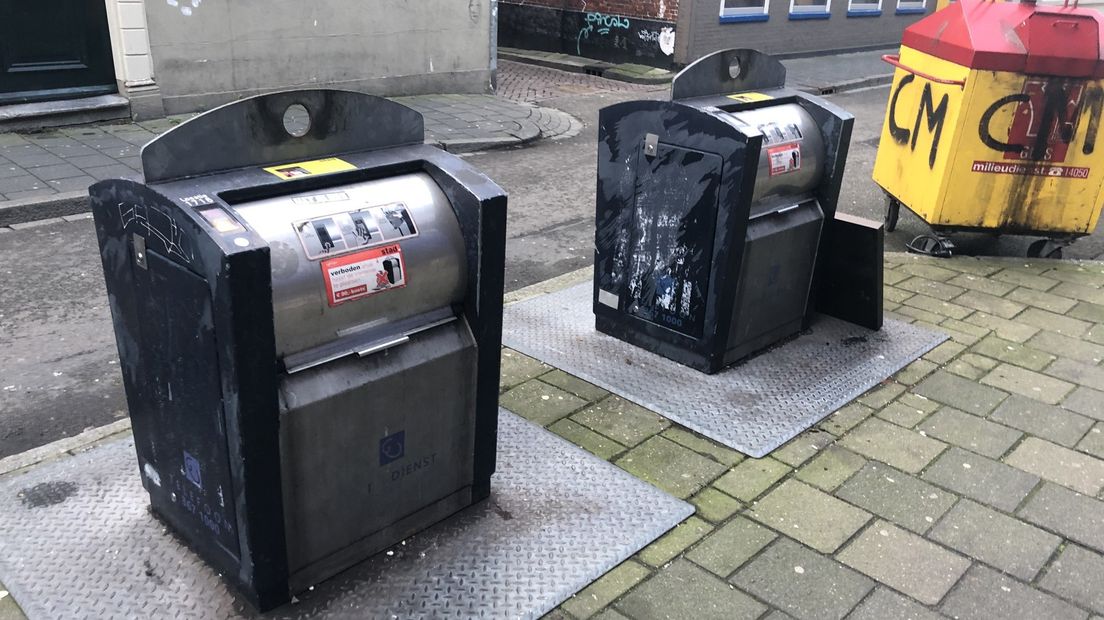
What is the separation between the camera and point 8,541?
293 cm

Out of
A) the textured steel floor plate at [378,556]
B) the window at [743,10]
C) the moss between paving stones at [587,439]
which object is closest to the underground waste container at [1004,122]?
the moss between paving stones at [587,439]

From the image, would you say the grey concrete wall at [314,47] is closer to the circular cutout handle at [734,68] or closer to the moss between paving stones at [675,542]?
the circular cutout handle at [734,68]

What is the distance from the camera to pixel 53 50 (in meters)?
8.53

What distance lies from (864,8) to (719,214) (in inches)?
649

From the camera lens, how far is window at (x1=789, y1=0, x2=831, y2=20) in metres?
16.8

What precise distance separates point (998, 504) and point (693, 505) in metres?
1.22

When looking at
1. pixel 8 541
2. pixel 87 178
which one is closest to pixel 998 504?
pixel 8 541

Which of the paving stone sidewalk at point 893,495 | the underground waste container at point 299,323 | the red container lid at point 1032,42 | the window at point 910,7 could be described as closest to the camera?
the underground waste container at point 299,323

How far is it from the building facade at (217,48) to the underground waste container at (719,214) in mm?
6319

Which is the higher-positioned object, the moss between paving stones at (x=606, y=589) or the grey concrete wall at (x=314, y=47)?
the grey concrete wall at (x=314, y=47)

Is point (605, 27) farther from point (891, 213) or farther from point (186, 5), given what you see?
point (891, 213)

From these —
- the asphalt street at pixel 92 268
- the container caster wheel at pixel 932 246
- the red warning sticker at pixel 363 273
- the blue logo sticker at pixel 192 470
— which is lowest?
the asphalt street at pixel 92 268

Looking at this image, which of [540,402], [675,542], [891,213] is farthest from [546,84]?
[675,542]

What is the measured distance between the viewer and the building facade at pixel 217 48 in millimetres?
8484
